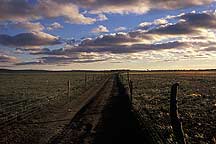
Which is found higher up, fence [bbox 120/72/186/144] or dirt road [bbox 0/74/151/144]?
fence [bbox 120/72/186/144]

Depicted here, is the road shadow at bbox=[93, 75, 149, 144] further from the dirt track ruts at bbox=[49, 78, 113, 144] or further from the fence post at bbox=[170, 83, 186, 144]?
the fence post at bbox=[170, 83, 186, 144]

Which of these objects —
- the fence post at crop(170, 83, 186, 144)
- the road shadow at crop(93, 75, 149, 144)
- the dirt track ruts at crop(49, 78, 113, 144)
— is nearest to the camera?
the fence post at crop(170, 83, 186, 144)

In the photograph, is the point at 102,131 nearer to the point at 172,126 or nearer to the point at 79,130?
the point at 79,130

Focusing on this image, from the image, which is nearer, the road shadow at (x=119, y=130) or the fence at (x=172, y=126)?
the fence at (x=172, y=126)

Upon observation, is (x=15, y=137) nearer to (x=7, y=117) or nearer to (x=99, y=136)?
(x=99, y=136)

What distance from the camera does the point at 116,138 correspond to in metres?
13.0

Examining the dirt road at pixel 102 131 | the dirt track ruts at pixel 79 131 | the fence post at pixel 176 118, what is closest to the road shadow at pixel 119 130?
the dirt road at pixel 102 131

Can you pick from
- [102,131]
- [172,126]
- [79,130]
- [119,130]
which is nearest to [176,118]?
[172,126]

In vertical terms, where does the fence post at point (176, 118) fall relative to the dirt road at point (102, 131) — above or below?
above

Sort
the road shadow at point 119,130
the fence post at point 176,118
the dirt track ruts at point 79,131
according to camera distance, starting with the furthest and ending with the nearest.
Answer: the dirt track ruts at point 79,131 → the road shadow at point 119,130 → the fence post at point 176,118

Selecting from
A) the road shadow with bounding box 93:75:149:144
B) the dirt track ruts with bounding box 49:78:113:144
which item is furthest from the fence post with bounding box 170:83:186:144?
the dirt track ruts with bounding box 49:78:113:144

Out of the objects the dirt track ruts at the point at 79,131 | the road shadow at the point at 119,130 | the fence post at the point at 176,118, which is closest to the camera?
the fence post at the point at 176,118

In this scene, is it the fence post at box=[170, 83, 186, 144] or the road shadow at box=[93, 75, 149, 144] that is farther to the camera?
the road shadow at box=[93, 75, 149, 144]

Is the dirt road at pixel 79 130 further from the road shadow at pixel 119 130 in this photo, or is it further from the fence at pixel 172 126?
the fence at pixel 172 126
